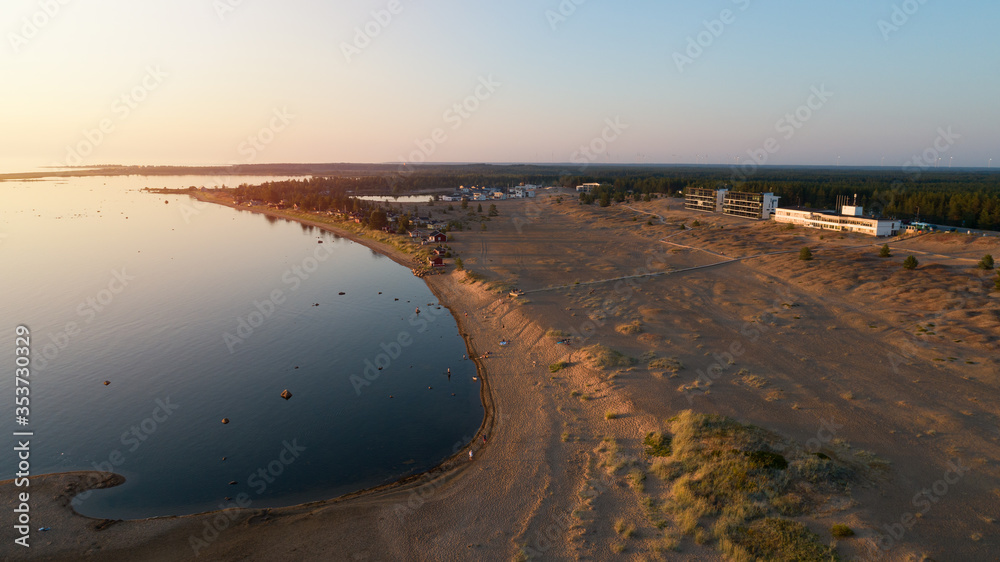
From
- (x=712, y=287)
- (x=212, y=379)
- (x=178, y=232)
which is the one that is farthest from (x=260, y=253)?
(x=712, y=287)

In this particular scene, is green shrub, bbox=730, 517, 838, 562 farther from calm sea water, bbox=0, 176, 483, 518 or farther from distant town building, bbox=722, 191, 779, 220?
distant town building, bbox=722, 191, 779, 220

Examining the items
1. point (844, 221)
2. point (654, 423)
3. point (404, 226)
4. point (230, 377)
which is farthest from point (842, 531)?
point (404, 226)

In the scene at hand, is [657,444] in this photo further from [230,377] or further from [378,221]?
[378,221]

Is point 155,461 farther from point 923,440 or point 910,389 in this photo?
point 910,389

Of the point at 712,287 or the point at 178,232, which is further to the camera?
the point at 178,232

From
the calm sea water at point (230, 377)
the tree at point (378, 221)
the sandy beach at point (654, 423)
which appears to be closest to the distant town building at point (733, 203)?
the sandy beach at point (654, 423)

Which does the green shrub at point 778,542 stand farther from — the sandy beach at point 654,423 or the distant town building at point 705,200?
the distant town building at point 705,200

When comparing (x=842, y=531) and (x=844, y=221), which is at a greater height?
(x=844, y=221)
